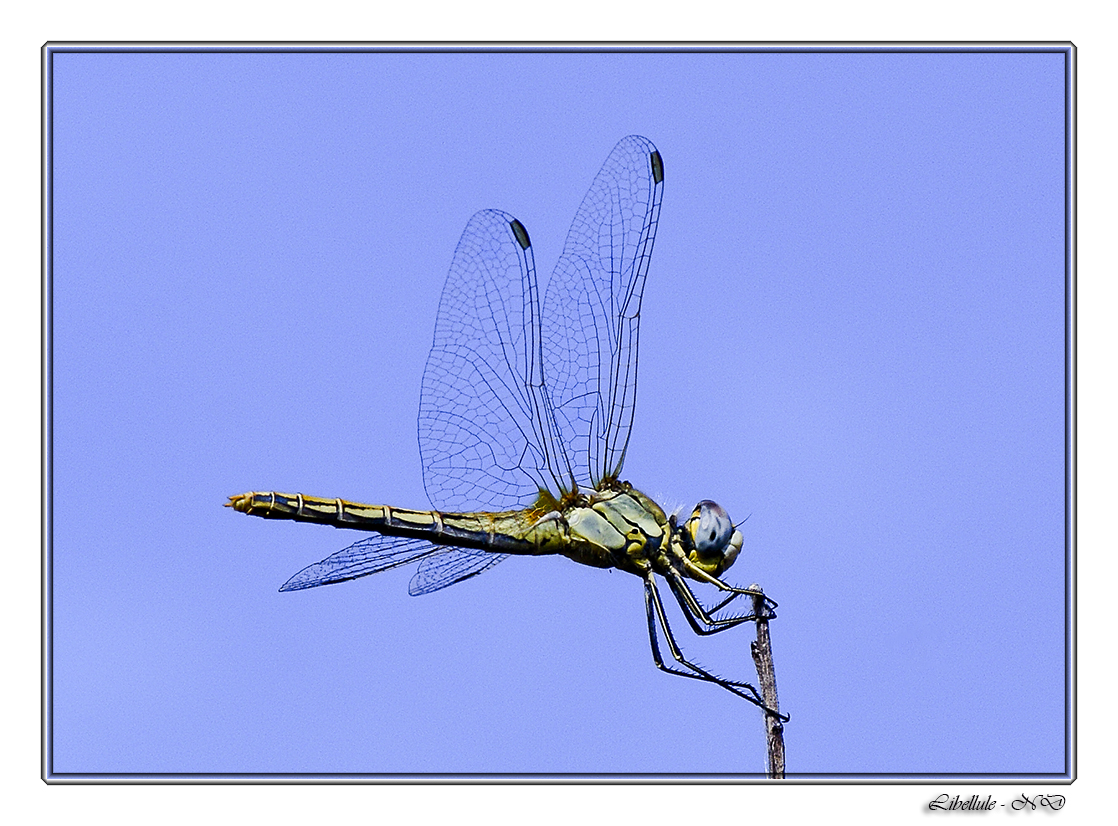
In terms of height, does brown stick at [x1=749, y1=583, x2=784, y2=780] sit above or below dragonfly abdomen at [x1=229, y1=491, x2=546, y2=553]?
below

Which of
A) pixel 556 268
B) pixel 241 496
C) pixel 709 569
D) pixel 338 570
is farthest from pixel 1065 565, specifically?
pixel 241 496

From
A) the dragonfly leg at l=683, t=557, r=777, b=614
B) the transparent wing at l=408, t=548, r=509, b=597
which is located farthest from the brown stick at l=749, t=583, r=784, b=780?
the transparent wing at l=408, t=548, r=509, b=597

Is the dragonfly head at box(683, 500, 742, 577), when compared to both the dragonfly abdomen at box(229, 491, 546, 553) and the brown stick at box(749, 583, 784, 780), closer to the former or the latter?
the dragonfly abdomen at box(229, 491, 546, 553)

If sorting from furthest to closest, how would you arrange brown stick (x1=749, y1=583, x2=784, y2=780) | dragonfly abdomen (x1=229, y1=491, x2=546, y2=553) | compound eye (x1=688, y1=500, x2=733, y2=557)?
compound eye (x1=688, y1=500, x2=733, y2=557)
dragonfly abdomen (x1=229, y1=491, x2=546, y2=553)
brown stick (x1=749, y1=583, x2=784, y2=780)

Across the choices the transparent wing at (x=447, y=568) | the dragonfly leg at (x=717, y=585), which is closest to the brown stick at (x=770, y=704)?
the dragonfly leg at (x=717, y=585)

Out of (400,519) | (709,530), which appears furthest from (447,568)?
(709,530)

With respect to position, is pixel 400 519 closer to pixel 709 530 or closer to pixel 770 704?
pixel 709 530

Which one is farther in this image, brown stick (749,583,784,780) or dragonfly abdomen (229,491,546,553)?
dragonfly abdomen (229,491,546,553)
